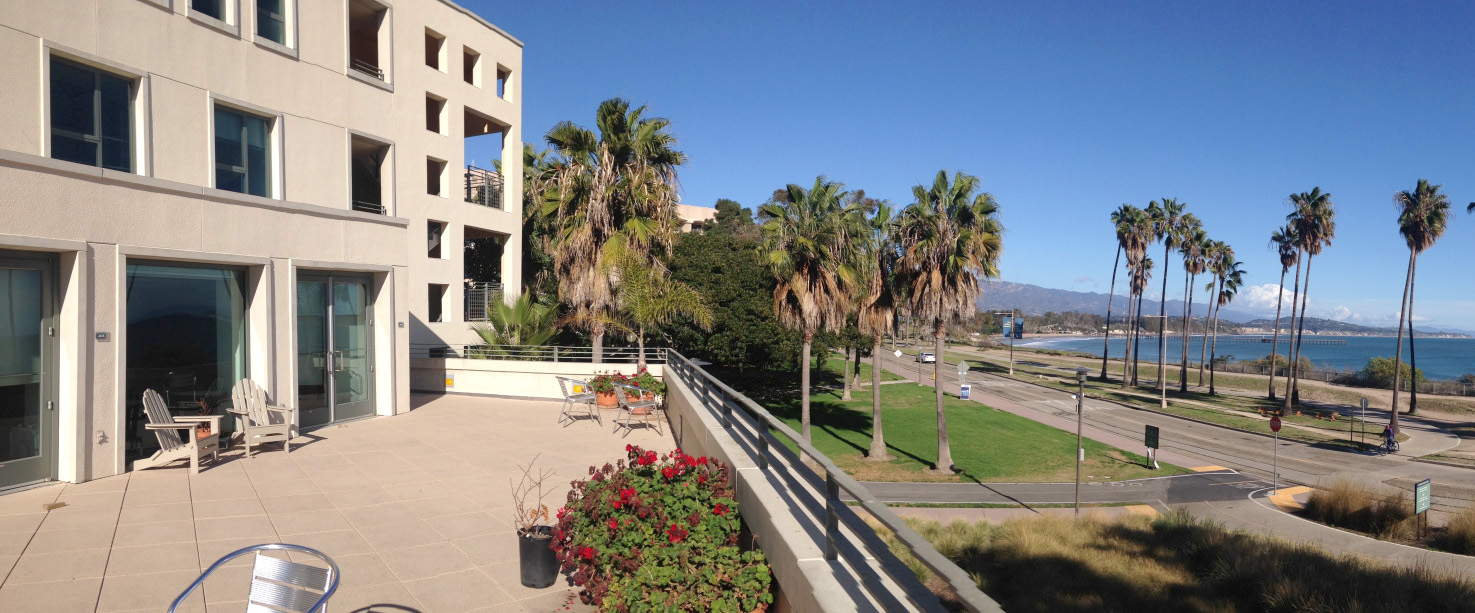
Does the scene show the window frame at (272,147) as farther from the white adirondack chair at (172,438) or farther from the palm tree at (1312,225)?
the palm tree at (1312,225)

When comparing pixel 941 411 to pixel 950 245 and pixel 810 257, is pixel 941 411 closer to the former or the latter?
pixel 950 245

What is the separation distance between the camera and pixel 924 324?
3012cm

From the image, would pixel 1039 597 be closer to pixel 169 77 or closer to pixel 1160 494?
pixel 169 77

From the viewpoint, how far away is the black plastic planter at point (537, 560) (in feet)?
18.3

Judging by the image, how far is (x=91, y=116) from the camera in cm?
870

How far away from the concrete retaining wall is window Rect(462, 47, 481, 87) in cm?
1153

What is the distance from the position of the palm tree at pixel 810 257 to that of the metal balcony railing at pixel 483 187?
9.73m

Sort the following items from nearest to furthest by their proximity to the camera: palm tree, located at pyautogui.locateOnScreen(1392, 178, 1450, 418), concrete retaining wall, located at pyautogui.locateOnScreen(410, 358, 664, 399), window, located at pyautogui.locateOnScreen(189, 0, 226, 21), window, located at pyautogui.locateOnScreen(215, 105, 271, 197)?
window, located at pyautogui.locateOnScreen(189, 0, 226, 21) < window, located at pyautogui.locateOnScreen(215, 105, 271, 197) < concrete retaining wall, located at pyautogui.locateOnScreen(410, 358, 664, 399) < palm tree, located at pyautogui.locateOnScreen(1392, 178, 1450, 418)

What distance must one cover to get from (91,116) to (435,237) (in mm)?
15105

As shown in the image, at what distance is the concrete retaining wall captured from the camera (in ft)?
57.5

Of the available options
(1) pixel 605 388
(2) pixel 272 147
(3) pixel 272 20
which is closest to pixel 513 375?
(1) pixel 605 388

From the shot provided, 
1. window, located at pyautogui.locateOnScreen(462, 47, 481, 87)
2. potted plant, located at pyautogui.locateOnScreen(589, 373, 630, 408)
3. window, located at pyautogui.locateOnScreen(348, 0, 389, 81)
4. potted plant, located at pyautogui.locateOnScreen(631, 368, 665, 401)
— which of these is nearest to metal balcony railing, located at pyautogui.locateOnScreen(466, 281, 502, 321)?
window, located at pyautogui.locateOnScreen(462, 47, 481, 87)

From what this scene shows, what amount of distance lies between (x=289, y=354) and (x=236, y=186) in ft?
8.83

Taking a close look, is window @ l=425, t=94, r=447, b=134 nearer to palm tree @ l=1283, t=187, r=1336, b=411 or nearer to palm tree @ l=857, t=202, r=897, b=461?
palm tree @ l=857, t=202, r=897, b=461
